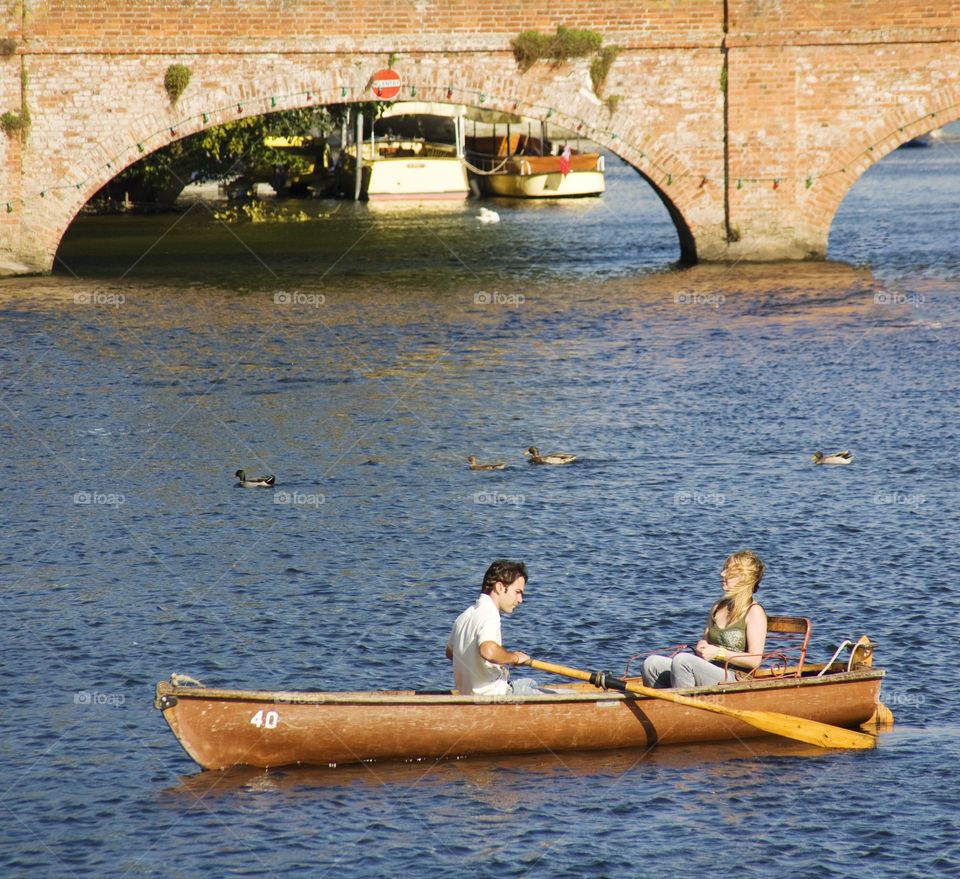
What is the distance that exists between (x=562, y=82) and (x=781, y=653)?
21.9 metres

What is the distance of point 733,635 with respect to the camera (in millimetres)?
11141

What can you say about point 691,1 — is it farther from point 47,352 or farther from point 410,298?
point 47,352

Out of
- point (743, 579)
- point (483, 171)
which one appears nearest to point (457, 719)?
point (743, 579)

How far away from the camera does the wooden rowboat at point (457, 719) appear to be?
10.1m

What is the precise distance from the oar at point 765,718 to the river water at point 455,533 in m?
0.15

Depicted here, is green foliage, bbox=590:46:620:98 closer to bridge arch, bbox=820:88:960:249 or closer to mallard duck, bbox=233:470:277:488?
bridge arch, bbox=820:88:960:249

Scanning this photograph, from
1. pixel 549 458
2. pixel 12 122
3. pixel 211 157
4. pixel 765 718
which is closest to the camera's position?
pixel 765 718

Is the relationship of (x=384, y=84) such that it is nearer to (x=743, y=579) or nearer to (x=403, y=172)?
(x=743, y=579)

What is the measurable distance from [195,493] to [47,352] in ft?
28.1

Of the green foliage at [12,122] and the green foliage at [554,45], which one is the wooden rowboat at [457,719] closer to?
the green foliage at [554,45]

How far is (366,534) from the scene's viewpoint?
15.5 meters

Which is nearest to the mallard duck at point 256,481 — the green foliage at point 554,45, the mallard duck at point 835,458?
the mallard duck at point 835,458

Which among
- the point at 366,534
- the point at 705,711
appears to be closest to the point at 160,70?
the point at 366,534

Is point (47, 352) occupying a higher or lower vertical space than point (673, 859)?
higher
